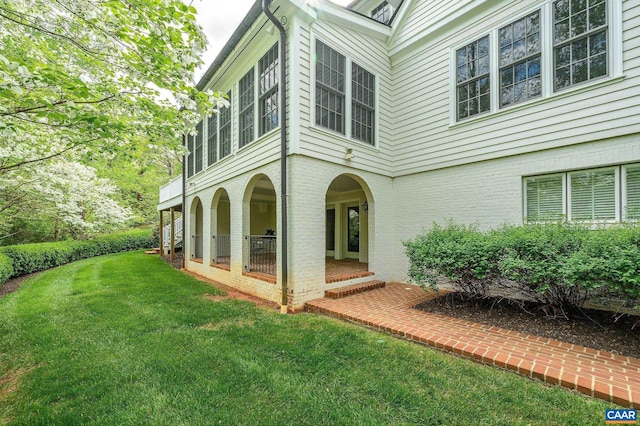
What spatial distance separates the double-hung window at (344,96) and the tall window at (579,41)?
3.81 metres

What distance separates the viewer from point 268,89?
661cm

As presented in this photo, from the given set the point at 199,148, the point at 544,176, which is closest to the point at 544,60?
the point at 544,176

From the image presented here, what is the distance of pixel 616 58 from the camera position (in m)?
4.66

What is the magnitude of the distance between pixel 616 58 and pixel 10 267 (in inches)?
668

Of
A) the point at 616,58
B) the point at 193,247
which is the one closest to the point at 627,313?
the point at 616,58

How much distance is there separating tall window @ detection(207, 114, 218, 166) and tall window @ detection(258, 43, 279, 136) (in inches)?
129

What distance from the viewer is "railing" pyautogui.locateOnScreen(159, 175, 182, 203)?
496 inches

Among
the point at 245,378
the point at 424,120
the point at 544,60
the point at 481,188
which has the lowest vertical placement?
the point at 245,378

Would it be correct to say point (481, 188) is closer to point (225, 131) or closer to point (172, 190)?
point (225, 131)

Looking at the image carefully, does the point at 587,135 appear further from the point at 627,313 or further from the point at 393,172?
the point at 393,172

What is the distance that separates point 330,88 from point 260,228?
8.76 m

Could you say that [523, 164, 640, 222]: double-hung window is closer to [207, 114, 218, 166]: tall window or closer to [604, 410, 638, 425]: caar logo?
[604, 410, 638, 425]: caar logo

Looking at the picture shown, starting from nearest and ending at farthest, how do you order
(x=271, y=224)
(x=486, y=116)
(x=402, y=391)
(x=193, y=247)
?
(x=402, y=391) → (x=486, y=116) → (x=193, y=247) → (x=271, y=224)

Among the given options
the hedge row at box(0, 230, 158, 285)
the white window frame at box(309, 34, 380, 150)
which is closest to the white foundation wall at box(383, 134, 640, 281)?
the white window frame at box(309, 34, 380, 150)
